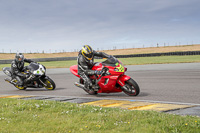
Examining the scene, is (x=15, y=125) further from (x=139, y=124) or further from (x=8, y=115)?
(x=139, y=124)

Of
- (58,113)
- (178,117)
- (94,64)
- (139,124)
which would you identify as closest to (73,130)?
(139,124)

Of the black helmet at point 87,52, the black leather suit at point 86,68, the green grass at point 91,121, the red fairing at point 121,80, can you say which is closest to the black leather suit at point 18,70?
the black leather suit at point 86,68

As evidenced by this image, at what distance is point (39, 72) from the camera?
12.3 metres

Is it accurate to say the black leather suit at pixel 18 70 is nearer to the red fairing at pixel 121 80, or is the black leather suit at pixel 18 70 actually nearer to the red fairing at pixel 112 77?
the red fairing at pixel 112 77

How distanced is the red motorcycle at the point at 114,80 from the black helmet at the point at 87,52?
1.55 ft

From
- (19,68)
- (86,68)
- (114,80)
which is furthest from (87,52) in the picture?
(19,68)

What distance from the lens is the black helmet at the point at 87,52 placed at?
9.86 meters

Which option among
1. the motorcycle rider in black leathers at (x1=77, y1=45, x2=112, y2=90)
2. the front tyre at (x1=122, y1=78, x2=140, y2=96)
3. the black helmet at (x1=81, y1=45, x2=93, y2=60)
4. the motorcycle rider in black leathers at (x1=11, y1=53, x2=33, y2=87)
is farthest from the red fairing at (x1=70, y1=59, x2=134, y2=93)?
the motorcycle rider in black leathers at (x1=11, y1=53, x2=33, y2=87)

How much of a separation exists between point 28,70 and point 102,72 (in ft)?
16.1

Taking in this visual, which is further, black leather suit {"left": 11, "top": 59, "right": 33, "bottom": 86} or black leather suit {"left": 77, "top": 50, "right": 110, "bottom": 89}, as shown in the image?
black leather suit {"left": 11, "top": 59, "right": 33, "bottom": 86}

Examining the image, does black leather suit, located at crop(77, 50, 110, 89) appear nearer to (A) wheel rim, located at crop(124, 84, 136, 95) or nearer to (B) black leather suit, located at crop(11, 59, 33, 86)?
(A) wheel rim, located at crop(124, 84, 136, 95)

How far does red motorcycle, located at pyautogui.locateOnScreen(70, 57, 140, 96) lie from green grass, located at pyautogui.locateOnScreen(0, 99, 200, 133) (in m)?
2.42

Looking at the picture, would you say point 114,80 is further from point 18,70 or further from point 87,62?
point 18,70

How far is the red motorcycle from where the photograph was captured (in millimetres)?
9250
